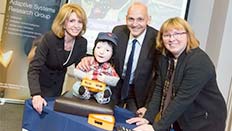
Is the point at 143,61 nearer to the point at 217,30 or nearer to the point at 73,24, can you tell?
the point at 73,24

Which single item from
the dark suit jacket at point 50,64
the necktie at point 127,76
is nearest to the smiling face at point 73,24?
the dark suit jacket at point 50,64

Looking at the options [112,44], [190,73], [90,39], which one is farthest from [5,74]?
[190,73]

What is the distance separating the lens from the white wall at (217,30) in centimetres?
282

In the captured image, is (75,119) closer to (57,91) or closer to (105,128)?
(105,128)

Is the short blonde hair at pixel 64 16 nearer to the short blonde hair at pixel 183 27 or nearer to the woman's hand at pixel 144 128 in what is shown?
the short blonde hair at pixel 183 27

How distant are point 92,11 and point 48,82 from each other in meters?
1.36

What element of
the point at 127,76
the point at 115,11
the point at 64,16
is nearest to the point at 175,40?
the point at 127,76

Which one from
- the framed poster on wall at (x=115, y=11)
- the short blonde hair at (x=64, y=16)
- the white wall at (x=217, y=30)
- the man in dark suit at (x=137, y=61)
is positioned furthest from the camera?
the framed poster on wall at (x=115, y=11)

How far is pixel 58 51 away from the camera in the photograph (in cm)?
207

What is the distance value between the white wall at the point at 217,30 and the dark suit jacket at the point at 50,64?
1226mm

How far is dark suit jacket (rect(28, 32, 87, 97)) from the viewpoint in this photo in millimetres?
1984

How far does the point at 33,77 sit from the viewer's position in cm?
196

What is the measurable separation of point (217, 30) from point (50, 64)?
1562 mm

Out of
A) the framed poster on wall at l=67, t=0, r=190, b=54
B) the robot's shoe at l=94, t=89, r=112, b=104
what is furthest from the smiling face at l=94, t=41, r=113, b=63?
the framed poster on wall at l=67, t=0, r=190, b=54
